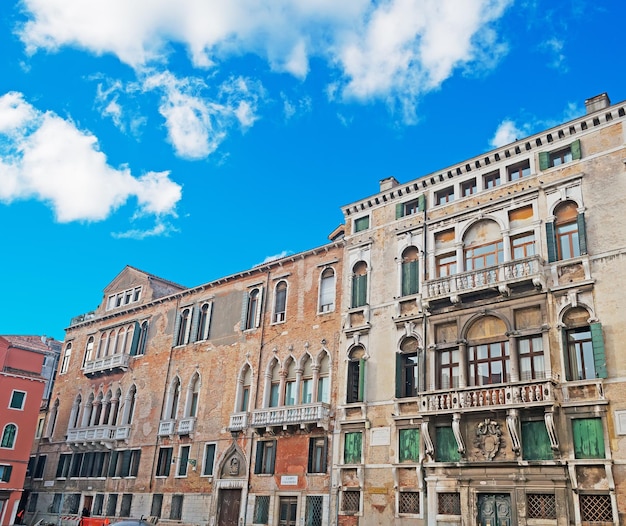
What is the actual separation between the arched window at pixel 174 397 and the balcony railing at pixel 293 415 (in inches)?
275

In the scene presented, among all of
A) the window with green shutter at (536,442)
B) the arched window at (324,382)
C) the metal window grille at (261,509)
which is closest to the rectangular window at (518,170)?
the window with green shutter at (536,442)

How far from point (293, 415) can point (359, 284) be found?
6.16 m

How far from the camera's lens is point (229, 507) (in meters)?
28.4

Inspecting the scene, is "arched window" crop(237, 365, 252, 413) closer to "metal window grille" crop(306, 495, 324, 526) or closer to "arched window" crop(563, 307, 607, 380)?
"metal window grille" crop(306, 495, 324, 526)

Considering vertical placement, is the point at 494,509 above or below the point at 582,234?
below

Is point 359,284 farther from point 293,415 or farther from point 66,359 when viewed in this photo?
point 66,359

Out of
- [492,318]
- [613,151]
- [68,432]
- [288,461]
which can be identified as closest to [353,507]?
[288,461]

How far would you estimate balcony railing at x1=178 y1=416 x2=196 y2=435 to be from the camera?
31.8m

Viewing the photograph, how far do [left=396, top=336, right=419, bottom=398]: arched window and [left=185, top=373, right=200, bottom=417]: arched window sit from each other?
12568 millimetres

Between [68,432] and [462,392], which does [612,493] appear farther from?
[68,432]

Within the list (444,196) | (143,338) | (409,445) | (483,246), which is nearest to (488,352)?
(483,246)

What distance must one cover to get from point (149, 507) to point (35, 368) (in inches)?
556

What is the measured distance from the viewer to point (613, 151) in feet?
70.9

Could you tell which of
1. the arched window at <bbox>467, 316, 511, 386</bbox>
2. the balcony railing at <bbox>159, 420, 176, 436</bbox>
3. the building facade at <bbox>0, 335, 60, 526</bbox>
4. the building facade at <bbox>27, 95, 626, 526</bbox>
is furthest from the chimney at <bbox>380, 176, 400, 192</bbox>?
the building facade at <bbox>0, 335, 60, 526</bbox>
